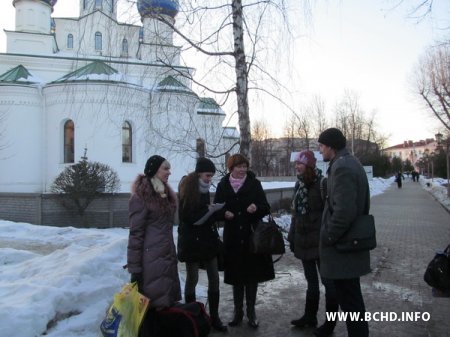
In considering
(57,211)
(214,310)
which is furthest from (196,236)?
(57,211)

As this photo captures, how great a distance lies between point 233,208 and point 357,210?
150cm

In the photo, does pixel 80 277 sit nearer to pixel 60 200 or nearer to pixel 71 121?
pixel 60 200

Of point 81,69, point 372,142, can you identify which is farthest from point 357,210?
point 372,142

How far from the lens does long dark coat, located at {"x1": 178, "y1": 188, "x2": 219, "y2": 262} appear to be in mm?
4535

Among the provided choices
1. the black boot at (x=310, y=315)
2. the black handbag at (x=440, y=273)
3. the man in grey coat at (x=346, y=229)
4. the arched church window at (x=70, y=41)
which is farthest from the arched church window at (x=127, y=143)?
the black handbag at (x=440, y=273)

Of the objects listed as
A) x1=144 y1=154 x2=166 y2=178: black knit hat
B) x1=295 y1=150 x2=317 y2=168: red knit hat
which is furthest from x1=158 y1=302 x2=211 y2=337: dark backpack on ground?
x1=295 y1=150 x2=317 y2=168: red knit hat

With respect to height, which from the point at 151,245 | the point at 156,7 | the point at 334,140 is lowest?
the point at 151,245

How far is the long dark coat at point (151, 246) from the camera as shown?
3762mm

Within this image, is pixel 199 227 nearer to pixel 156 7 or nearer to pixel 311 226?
pixel 311 226

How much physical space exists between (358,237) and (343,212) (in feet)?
0.85

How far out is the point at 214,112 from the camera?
33.8 feet

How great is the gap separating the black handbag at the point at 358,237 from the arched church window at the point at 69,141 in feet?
75.9

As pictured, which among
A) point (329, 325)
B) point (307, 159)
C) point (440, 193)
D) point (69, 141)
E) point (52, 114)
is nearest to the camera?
point (329, 325)

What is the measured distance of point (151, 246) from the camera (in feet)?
12.5
